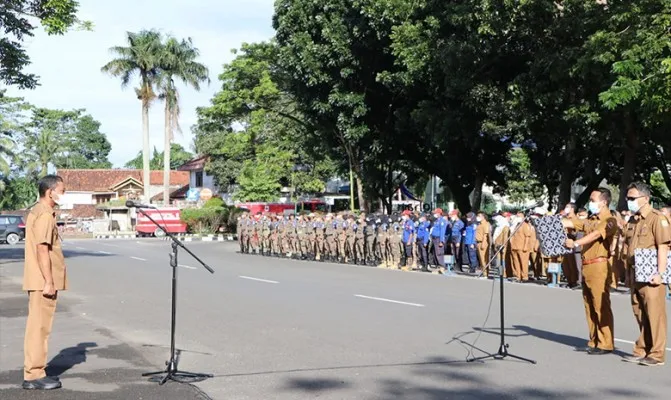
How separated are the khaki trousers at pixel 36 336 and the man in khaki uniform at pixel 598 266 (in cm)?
539

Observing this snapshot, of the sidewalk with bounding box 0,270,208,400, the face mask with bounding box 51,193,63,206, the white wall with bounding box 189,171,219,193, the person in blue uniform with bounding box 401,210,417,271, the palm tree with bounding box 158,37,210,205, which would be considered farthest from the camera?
the white wall with bounding box 189,171,219,193

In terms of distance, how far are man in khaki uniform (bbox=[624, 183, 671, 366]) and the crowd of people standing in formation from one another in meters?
0.01

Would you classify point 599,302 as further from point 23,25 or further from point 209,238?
point 209,238

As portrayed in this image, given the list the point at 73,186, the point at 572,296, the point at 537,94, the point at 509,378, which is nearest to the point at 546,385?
the point at 509,378

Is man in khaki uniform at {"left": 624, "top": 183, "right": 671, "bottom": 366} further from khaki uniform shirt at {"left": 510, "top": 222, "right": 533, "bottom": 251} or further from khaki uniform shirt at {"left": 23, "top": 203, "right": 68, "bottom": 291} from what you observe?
khaki uniform shirt at {"left": 510, "top": 222, "right": 533, "bottom": 251}

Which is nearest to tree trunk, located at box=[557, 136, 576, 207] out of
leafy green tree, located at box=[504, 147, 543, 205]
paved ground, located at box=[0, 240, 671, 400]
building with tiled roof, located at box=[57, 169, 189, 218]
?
paved ground, located at box=[0, 240, 671, 400]

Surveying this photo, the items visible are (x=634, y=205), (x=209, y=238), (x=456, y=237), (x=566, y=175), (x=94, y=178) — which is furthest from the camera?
(x=94, y=178)

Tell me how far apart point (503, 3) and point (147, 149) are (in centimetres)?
4040

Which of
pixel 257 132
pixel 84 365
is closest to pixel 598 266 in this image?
pixel 84 365

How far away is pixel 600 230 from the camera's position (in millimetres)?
8891

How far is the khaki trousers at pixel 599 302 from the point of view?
8.96 metres

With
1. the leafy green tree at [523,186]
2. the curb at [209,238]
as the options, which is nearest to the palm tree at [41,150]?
the curb at [209,238]

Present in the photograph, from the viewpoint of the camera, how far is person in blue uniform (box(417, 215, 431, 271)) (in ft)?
76.9

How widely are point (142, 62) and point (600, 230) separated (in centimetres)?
5123
